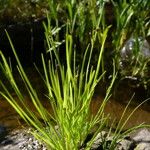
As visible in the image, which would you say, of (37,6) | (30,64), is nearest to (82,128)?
(30,64)

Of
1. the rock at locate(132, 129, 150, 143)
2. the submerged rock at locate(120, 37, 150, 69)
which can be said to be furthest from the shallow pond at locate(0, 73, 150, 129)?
the submerged rock at locate(120, 37, 150, 69)

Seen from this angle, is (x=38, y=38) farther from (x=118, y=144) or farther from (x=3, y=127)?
(x=118, y=144)

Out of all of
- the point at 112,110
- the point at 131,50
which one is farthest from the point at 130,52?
the point at 112,110

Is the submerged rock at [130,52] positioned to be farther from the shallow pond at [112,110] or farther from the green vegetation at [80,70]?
the shallow pond at [112,110]

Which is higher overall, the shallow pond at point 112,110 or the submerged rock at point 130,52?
the submerged rock at point 130,52

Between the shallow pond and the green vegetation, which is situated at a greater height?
the green vegetation

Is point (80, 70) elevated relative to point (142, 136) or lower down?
elevated

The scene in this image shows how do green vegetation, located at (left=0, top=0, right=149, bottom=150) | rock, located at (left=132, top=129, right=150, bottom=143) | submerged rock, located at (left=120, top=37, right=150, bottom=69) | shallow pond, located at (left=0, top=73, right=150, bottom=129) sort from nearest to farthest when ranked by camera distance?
green vegetation, located at (left=0, top=0, right=149, bottom=150) → rock, located at (left=132, top=129, right=150, bottom=143) → shallow pond, located at (left=0, top=73, right=150, bottom=129) → submerged rock, located at (left=120, top=37, right=150, bottom=69)

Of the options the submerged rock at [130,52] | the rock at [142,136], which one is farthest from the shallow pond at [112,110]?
the submerged rock at [130,52]

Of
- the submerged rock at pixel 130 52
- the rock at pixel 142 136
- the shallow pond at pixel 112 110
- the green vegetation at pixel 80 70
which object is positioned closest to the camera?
the green vegetation at pixel 80 70

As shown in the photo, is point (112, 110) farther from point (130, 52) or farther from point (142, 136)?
point (130, 52)

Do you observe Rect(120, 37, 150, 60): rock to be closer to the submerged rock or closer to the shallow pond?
the submerged rock
